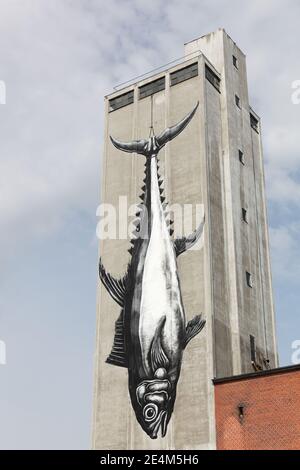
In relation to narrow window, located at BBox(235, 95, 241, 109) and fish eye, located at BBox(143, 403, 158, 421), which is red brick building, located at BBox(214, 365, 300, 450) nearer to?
fish eye, located at BBox(143, 403, 158, 421)

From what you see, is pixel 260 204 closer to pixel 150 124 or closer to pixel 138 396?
pixel 150 124

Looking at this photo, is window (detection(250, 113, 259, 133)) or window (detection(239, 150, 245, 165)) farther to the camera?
window (detection(250, 113, 259, 133))

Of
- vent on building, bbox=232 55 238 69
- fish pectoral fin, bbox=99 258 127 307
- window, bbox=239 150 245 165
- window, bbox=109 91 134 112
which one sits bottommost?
fish pectoral fin, bbox=99 258 127 307

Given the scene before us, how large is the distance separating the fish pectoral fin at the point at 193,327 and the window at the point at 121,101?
1882 centimetres

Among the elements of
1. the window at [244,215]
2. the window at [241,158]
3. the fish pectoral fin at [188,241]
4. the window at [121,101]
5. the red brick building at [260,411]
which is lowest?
the red brick building at [260,411]

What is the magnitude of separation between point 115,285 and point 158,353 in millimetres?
6340

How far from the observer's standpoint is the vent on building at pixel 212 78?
154ft

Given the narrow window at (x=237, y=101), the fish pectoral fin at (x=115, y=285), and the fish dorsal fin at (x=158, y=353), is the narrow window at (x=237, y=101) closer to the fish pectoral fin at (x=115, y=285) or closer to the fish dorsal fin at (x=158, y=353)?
the fish pectoral fin at (x=115, y=285)

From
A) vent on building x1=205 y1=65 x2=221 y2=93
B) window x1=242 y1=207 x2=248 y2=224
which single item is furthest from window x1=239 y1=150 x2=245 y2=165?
vent on building x1=205 y1=65 x2=221 y2=93

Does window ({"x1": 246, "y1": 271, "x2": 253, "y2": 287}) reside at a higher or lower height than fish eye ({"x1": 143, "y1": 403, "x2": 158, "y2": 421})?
higher

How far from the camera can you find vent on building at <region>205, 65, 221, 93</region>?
154 ft

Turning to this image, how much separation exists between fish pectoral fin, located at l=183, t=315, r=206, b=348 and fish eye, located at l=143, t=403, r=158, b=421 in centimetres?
394

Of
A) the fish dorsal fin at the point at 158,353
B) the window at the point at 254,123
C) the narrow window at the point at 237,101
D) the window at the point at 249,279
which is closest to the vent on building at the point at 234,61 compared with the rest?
the narrow window at the point at 237,101
